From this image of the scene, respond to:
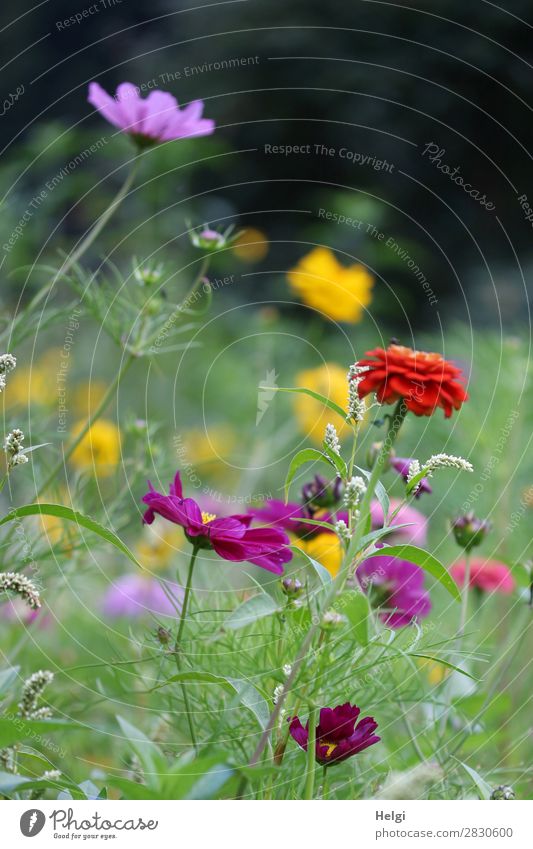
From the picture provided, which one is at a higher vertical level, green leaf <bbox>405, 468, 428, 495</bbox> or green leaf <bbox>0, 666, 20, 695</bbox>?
green leaf <bbox>405, 468, 428, 495</bbox>

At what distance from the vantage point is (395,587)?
0.43 metres

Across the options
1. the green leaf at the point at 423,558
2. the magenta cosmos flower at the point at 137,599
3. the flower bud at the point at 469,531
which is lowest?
the magenta cosmos flower at the point at 137,599

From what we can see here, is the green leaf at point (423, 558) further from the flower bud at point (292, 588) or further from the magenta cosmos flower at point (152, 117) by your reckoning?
the magenta cosmos flower at point (152, 117)

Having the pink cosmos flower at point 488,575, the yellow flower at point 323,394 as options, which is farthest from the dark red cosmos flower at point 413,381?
the yellow flower at point 323,394

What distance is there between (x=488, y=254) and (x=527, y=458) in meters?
1.13

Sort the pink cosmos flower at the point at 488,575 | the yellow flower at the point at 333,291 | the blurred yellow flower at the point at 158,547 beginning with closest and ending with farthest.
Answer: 1. the pink cosmos flower at the point at 488,575
2. the blurred yellow flower at the point at 158,547
3. the yellow flower at the point at 333,291

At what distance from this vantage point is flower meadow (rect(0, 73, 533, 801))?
314 mm

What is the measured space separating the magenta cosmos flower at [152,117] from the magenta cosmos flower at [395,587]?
23 centimetres

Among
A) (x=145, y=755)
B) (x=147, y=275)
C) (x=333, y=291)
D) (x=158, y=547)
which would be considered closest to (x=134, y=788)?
(x=145, y=755)

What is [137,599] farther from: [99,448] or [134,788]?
[134,788]

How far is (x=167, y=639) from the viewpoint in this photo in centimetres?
33

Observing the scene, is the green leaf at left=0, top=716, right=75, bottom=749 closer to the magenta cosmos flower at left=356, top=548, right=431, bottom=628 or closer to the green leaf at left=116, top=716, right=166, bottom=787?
the green leaf at left=116, top=716, right=166, bottom=787

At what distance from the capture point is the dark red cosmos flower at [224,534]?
12.7 inches

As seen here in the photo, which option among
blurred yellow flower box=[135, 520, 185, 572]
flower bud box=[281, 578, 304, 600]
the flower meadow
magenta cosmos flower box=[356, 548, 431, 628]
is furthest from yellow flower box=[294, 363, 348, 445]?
flower bud box=[281, 578, 304, 600]
